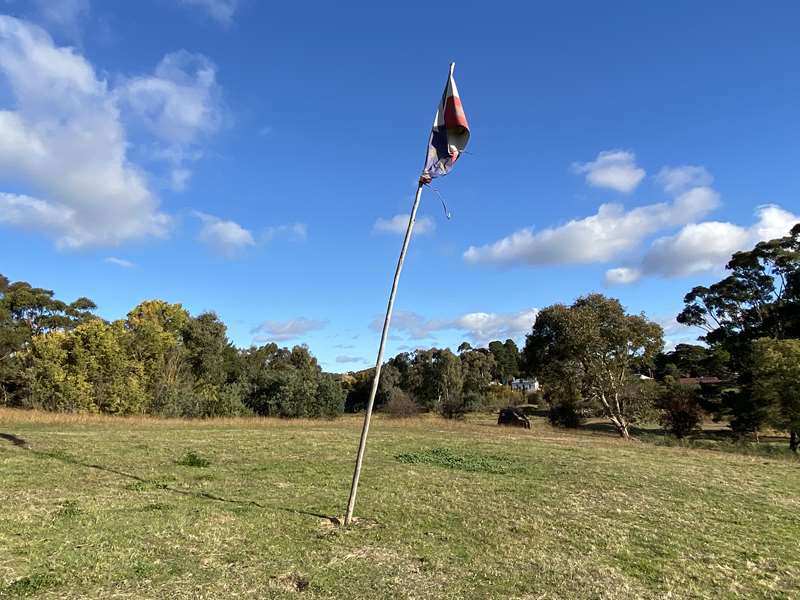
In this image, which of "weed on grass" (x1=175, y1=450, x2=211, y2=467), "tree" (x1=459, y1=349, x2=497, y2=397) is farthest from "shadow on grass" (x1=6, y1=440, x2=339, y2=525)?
"tree" (x1=459, y1=349, x2=497, y2=397)

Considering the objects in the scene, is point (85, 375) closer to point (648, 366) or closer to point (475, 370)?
point (648, 366)

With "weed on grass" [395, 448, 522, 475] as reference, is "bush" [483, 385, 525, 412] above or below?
above

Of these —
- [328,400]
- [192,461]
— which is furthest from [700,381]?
[192,461]

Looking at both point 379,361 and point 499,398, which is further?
point 499,398

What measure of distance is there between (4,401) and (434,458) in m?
45.9

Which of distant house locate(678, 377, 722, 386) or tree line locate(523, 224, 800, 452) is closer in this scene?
tree line locate(523, 224, 800, 452)

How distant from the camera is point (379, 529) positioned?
735 centimetres

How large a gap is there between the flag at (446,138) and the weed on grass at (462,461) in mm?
8692

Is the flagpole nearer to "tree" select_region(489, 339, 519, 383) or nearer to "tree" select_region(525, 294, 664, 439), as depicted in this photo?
"tree" select_region(525, 294, 664, 439)

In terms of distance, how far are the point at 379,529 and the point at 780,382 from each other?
90.2 feet

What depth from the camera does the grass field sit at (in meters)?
5.24

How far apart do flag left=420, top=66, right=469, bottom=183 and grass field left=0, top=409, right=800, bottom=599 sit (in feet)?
17.5

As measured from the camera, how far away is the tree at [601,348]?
1161 inches

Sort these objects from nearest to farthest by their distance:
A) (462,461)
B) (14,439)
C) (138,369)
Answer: (462,461) → (14,439) → (138,369)
